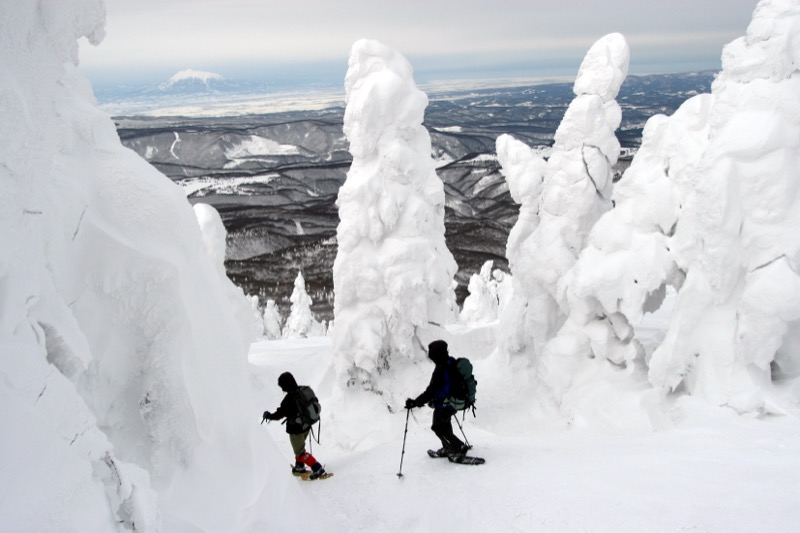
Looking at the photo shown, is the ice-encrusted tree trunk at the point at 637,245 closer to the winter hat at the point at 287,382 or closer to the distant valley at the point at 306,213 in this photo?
the winter hat at the point at 287,382

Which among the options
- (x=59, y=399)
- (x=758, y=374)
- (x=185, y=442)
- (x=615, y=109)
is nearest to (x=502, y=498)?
(x=185, y=442)

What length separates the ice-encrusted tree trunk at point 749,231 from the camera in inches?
381

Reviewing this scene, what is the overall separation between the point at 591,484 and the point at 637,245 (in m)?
7.15

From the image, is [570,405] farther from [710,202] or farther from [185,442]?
[185,442]

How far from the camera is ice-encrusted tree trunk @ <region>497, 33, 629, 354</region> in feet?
47.1

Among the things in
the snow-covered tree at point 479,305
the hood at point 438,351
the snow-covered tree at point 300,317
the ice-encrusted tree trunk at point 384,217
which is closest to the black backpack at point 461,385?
the hood at point 438,351

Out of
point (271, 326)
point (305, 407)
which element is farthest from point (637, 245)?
point (271, 326)

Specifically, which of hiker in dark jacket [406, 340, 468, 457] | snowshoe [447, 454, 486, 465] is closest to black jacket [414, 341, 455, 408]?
hiker in dark jacket [406, 340, 468, 457]

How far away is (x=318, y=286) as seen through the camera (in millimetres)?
71188

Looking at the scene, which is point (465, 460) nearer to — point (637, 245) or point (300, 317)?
point (637, 245)

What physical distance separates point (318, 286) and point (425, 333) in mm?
57485

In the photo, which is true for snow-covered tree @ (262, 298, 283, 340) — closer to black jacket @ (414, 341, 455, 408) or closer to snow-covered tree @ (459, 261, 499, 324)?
snow-covered tree @ (459, 261, 499, 324)

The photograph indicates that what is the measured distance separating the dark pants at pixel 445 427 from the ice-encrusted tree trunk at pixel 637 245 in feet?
20.7

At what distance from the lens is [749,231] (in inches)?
396
